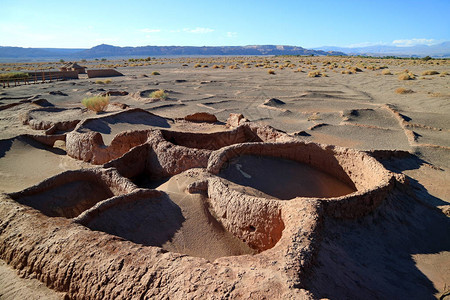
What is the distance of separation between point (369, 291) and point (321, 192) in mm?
2591

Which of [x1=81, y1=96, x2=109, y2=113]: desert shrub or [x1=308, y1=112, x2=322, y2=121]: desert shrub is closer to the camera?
[x1=308, y1=112, x2=322, y2=121]: desert shrub

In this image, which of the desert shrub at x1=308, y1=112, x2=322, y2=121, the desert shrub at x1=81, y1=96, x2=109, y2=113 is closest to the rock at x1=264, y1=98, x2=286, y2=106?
the desert shrub at x1=308, y1=112, x2=322, y2=121

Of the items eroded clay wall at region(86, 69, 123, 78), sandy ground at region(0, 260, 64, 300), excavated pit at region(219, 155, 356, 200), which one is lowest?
sandy ground at region(0, 260, 64, 300)

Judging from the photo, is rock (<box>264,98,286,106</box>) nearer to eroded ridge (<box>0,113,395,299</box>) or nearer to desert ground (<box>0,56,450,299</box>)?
desert ground (<box>0,56,450,299</box>)

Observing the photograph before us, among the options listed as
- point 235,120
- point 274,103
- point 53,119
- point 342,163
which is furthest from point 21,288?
point 274,103

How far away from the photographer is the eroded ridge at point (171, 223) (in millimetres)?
2711

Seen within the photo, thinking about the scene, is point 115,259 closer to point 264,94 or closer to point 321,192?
point 321,192

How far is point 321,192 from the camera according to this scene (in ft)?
18.3

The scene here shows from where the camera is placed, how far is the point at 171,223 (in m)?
4.48

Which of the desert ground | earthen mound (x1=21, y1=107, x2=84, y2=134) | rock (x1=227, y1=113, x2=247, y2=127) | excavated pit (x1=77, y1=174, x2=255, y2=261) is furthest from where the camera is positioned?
rock (x1=227, y1=113, x2=247, y2=127)

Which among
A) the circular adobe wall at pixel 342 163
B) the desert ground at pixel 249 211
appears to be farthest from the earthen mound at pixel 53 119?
the circular adobe wall at pixel 342 163

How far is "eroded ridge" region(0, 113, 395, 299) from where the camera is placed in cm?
271

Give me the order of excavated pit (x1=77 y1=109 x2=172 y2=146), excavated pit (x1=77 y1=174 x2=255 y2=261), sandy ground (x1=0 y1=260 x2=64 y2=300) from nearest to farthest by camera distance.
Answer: sandy ground (x1=0 y1=260 x2=64 y2=300) < excavated pit (x1=77 y1=174 x2=255 y2=261) < excavated pit (x1=77 y1=109 x2=172 y2=146)

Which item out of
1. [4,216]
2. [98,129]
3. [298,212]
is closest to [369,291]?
[298,212]
